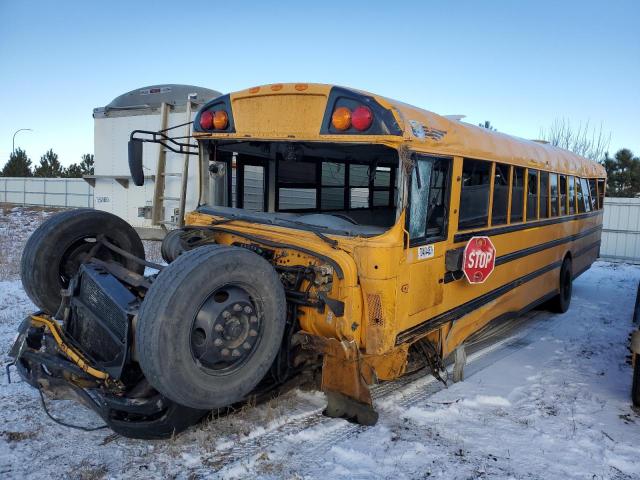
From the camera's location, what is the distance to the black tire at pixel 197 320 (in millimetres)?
2492

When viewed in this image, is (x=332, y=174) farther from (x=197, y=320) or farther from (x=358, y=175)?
(x=197, y=320)

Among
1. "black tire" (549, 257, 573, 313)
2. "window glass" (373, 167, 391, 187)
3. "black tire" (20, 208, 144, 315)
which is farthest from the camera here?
"black tire" (549, 257, 573, 313)

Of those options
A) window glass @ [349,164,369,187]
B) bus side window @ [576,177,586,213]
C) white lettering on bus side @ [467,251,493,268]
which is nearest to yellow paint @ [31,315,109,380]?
white lettering on bus side @ [467,251,493,268]

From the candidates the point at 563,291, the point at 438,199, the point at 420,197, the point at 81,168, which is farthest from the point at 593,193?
the point at 81,168

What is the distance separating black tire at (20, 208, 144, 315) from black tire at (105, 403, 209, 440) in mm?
1283

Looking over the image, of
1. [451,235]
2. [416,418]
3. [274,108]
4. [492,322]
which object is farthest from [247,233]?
[492,322]

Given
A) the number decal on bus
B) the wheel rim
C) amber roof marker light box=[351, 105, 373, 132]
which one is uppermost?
amber roof marker light box=[351, 105, 373, 132]

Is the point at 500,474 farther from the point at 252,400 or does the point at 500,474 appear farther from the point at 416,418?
the point at 252,400

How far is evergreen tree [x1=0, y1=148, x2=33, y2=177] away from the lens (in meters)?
33.9

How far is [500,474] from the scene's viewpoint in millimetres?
2938

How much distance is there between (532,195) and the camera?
17.6ft

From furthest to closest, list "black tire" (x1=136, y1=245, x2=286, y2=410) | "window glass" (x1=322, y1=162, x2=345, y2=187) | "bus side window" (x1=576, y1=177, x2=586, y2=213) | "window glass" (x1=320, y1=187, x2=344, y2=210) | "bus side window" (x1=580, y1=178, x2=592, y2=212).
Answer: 1. "bus side window" (x1=580, y1=178, x2=592, y2=212)
2. "bus side window" (x1=576, y1=177, x2=586, y2=213)
3. "window glass" (x1=320, y1=187, x2=344, y2=210)
4. "window glass" (x1=322, y1=162, x2=345, y2=187)
5. "black tire" (x1=136, y1=245, x2=286, y2=410)

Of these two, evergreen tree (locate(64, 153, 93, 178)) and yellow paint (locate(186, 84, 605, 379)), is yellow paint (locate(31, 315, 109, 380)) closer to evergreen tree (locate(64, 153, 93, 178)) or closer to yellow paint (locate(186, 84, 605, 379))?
yellow paint (locate(186, 84, 605, 379))

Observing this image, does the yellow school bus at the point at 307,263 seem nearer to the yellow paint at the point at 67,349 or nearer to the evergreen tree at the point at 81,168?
the yellow paint at the point at 67,349
